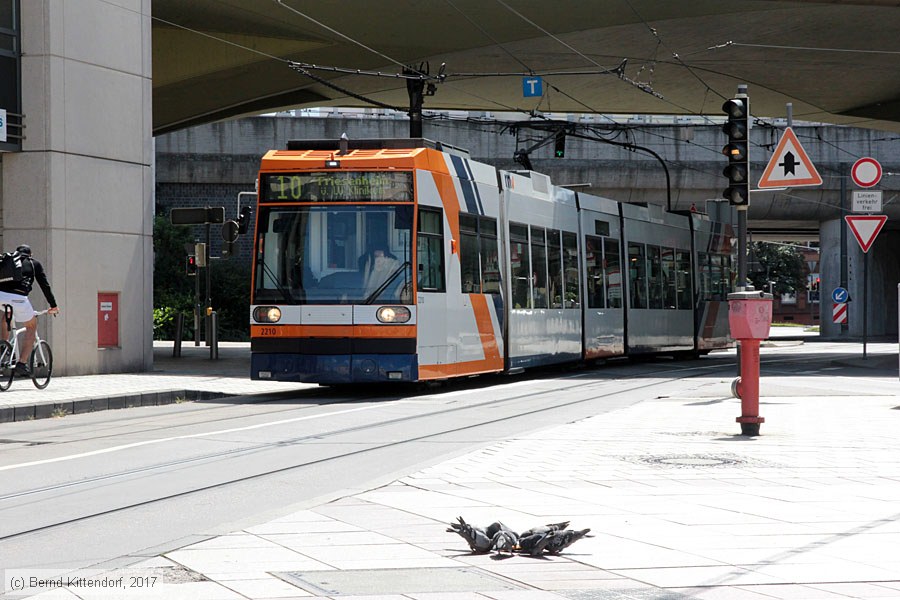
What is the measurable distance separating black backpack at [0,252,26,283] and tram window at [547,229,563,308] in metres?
8.86

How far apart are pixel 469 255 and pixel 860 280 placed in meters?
35.9

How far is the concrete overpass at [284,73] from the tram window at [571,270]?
14.8 ft

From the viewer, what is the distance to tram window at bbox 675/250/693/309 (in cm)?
2912

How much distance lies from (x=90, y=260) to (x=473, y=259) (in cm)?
660

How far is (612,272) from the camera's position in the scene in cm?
2528

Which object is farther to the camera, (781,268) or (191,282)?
(781,268)

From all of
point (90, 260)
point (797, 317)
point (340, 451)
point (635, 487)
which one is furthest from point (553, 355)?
point (797, 317)

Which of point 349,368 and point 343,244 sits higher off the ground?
point 343,244

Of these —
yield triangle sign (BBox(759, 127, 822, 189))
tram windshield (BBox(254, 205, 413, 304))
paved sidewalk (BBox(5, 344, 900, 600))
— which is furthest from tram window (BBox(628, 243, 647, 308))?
paved sidewalk (BBox(5, 344, 900, 600))

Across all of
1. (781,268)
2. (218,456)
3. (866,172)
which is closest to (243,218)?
(866,172)

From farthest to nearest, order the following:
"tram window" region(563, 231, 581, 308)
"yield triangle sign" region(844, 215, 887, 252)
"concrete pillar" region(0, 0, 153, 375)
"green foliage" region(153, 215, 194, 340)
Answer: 1. "green foliage" region(153, 215, 194, 340)
2. "tram window" region(563, 231, 581, 308)
3. "yield triangle sign" region(844, 215, 887, 252)
4. "concrete pillar" region(0, 0, 153, 375)

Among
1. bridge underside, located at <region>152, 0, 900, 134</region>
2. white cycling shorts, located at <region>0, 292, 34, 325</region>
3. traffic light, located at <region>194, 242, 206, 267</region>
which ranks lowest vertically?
white cycling shorts, located at <region>0, 292, 34, 325</region>

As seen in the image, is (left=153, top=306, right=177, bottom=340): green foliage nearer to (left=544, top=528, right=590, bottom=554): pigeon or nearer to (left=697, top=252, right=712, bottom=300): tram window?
(left=697, top=252, right=712, bottom=300): tram window

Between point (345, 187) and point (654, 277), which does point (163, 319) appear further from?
point (345, 187)
